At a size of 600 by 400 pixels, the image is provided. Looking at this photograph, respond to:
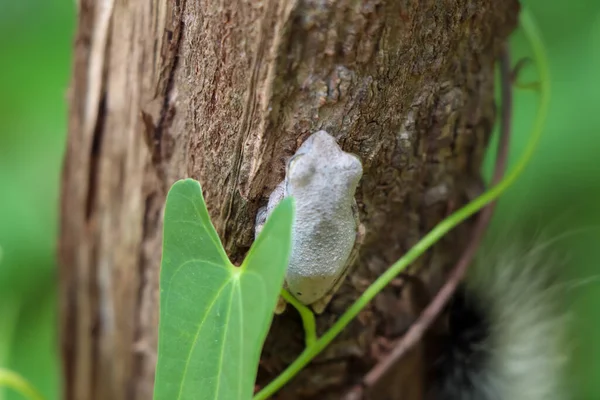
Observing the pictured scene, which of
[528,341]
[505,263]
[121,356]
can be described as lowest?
[121,356]

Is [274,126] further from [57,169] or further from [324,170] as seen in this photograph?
[57,169]

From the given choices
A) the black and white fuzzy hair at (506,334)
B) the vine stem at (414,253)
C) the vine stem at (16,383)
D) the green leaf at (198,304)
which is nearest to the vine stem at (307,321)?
the vine stem at (414,253)

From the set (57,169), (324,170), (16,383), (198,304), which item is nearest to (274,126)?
(324,170)

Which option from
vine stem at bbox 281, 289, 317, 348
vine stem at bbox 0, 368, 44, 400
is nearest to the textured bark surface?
vine stem at bbox 281, 289, 317, 348

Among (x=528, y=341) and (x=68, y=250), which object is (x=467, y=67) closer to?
(x=528, y=341)

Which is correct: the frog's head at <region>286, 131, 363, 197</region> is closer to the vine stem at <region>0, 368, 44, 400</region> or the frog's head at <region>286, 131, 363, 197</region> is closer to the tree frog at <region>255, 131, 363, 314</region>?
the tree frog at <region>255, 131, 363, 314</region>

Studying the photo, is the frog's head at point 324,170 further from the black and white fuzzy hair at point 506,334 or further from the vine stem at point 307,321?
the black and white fuzzy hair at point 506,334

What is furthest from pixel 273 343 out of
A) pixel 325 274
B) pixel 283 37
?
pixel 283 37
